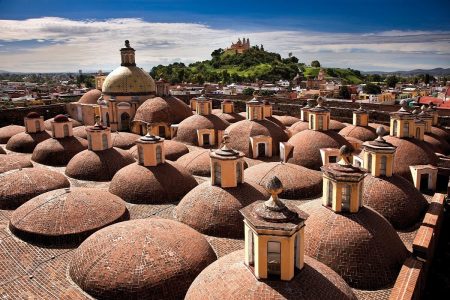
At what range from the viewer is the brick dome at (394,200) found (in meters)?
15.3

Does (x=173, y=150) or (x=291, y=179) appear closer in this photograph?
(x=291, y=179)

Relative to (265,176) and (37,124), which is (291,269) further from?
(37,124)

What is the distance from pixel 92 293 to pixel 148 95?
90.2 feet

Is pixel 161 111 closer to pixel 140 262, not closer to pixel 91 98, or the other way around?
pixel 91 98

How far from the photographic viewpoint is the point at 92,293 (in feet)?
37.6

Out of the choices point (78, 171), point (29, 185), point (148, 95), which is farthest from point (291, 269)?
point (148, 95)

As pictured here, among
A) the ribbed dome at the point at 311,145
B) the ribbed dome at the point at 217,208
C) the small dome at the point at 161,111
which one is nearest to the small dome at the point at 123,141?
the small dome at the point at 161,111

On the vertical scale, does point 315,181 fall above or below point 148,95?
below

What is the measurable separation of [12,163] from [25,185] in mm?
5581

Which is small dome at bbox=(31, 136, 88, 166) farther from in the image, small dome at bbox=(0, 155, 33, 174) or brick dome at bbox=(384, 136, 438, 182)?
brick dome at bbox=(384, 136, 438, 182)

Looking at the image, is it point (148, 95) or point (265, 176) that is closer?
point (265, 176)

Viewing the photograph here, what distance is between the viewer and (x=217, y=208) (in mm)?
15281

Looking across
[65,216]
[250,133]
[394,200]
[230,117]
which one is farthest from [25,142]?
[394,200]

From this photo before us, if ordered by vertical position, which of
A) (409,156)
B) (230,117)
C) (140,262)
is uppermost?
(230,117)
